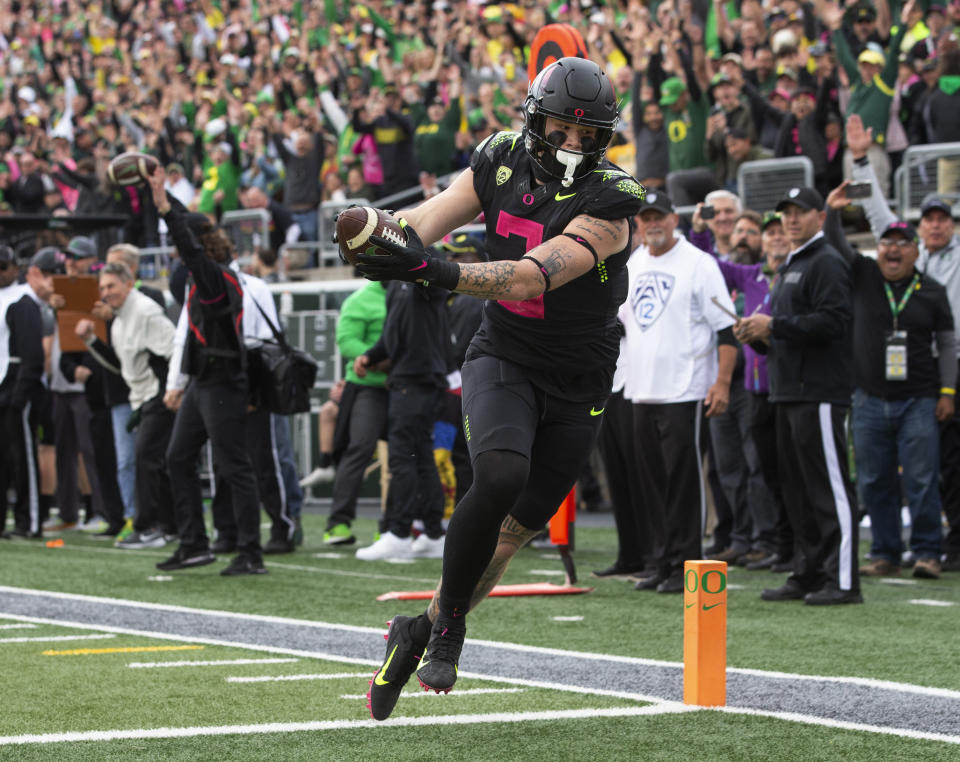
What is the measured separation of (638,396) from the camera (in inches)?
350

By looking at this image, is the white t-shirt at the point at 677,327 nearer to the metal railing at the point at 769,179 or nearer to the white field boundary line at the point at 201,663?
the white field boundary line at the point at 201,663

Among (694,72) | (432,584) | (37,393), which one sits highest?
(694,72)

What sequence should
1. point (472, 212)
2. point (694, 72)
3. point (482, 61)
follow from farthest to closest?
point (482, 61) < point (694, 72) < point (472, 212)

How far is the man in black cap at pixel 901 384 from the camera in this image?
9.16 m

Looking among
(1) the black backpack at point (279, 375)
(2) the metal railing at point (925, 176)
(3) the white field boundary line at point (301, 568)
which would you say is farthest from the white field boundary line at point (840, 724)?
(2) the metal railing at point (925, 176)

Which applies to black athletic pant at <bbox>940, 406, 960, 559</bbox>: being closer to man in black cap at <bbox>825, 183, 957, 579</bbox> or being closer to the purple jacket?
man in black cap at <bbox>825, 183, 957, 579</bbox>

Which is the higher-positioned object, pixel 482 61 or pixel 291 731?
pixel 482 61

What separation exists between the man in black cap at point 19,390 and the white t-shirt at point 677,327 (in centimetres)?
578

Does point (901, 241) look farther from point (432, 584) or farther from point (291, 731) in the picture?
point (291, 731)

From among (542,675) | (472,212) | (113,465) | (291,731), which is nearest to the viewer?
(291,731)

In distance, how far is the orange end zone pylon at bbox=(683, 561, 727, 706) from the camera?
4945 millimetres

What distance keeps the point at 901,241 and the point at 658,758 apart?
5.61 meters

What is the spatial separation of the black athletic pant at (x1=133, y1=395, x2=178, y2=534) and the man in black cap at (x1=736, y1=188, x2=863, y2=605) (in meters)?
4.79

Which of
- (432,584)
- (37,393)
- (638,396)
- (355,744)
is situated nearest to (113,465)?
(37,393)
